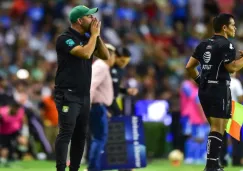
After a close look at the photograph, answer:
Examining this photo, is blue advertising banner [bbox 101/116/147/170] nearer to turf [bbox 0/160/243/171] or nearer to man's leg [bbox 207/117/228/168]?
turf [bbox 0/160/243/171]

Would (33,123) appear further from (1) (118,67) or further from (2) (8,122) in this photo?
(1) (118,67)

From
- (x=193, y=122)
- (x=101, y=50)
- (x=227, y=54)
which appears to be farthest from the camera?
(x=193, y=122)

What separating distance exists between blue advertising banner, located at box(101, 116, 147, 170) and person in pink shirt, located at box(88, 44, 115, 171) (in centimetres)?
108

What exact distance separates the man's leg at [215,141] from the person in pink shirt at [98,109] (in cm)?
233

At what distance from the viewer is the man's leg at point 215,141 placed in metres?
13.4

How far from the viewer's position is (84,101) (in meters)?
12.7

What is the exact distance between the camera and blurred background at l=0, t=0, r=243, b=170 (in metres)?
22.3

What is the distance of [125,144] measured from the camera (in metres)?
16.8

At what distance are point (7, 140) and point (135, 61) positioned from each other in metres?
7.48

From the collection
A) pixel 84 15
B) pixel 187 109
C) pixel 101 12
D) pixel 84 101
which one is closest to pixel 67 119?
pixel 84 101

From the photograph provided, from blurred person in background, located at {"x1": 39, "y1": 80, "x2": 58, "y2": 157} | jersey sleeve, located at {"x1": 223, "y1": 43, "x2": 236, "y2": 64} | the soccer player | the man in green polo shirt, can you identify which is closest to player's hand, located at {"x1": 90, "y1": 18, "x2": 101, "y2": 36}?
the man in green polo shirt

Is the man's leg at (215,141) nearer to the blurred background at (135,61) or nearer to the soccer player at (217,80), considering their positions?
the soccer player at (217,80)

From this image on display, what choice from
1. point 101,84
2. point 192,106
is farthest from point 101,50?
point 192,106

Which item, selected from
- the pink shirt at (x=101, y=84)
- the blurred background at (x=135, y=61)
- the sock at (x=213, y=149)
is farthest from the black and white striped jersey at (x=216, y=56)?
the blurred background at (x=135, y=61)
